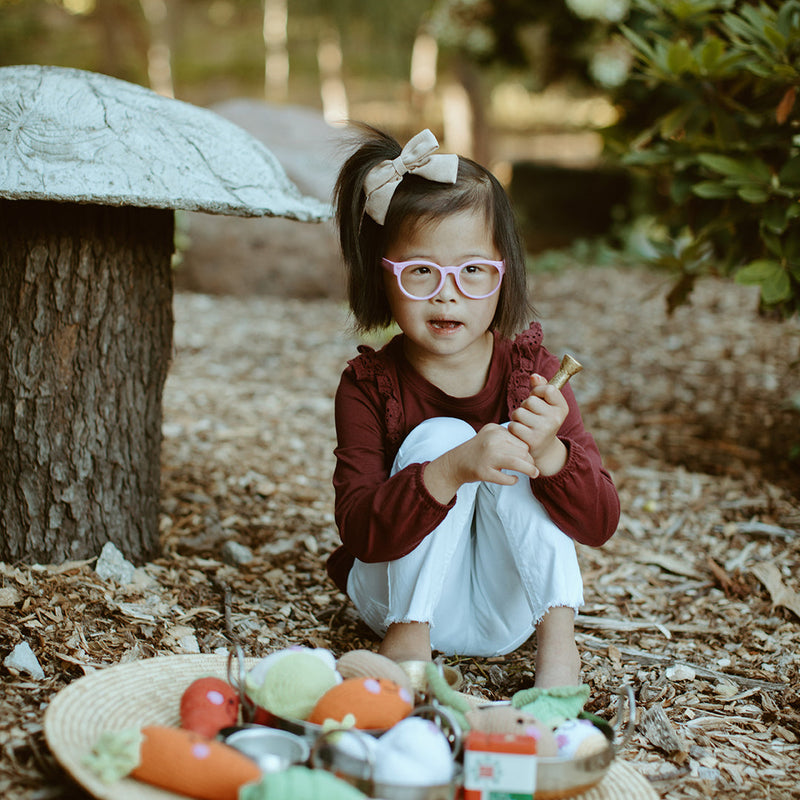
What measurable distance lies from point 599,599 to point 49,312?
4.94ft

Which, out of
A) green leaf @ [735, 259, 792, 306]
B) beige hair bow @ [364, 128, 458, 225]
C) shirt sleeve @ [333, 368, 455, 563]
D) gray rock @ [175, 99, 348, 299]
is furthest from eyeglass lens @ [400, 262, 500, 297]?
gray rock @ [175, 99, 348, 299]

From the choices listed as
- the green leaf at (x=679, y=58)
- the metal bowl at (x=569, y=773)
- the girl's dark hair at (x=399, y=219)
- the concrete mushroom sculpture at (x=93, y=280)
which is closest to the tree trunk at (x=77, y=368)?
the concrete mushroom sculpture at (x=93, y=280)

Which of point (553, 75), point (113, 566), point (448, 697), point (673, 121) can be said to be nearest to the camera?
point (448, 697)

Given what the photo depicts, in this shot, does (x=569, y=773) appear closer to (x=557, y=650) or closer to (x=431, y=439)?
(x=557, y=650)

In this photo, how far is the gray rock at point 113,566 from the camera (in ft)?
6.68

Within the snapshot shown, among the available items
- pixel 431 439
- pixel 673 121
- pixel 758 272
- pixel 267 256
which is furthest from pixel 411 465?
pixel 267 256

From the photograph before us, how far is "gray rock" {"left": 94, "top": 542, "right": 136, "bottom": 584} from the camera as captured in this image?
2037 millimetres

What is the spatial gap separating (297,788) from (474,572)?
30.2 inches

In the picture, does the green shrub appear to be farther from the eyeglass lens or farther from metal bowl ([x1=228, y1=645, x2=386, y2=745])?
metal bowl ([x1=228, y1=645, x2=386, y2=745])

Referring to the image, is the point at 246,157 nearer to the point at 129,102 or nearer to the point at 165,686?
the point at 129,102

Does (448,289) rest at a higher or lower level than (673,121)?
lower

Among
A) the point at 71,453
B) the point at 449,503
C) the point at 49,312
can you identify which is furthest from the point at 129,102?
the point at 449,503

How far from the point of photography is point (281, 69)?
15312mm

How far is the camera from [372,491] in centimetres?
162
